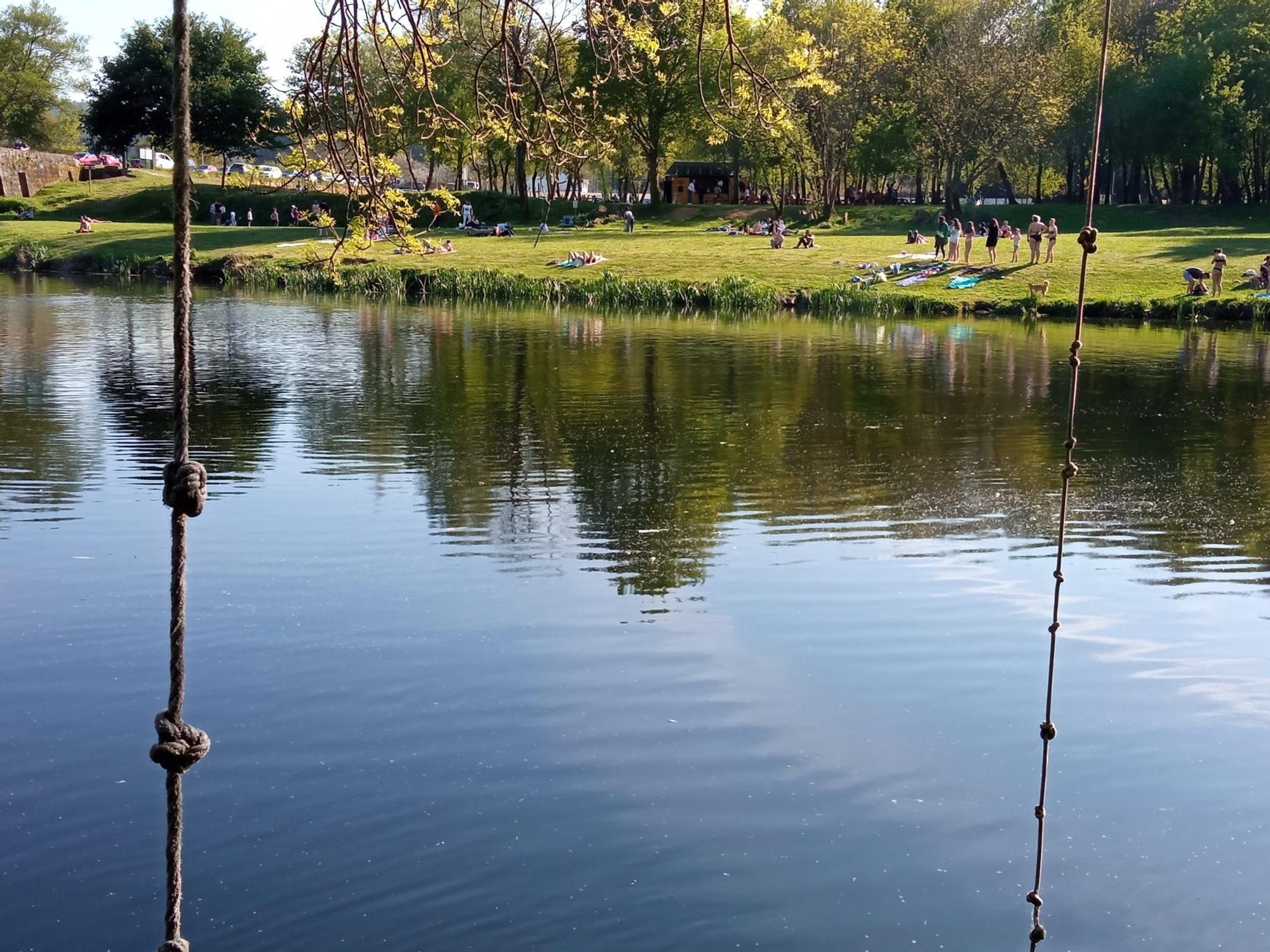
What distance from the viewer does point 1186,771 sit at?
8719mm

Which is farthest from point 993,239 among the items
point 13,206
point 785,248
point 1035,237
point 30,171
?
point 30,171

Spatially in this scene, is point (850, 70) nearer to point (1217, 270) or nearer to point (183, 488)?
point (1217, 270)

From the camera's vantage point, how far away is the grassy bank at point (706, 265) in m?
43.8

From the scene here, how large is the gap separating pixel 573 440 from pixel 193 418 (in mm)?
6010

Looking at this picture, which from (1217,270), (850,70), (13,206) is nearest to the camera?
(1217,270)

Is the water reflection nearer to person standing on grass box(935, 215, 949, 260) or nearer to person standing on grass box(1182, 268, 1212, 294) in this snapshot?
person standing on grass box(1182, 268, 1212, 294)

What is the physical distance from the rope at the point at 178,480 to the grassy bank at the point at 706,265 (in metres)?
39.9

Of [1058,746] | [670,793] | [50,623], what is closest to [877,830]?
[670,793]

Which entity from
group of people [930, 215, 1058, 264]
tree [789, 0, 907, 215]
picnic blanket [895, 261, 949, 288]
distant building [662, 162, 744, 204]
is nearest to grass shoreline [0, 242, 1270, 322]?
picnic blanket [895, 261, 949, 288]

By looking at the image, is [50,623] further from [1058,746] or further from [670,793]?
[1058,746]

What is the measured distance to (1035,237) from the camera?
46.0 meters

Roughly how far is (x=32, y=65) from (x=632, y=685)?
286ft

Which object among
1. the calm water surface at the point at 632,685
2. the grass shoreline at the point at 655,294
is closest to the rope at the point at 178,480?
the calm water surface at the point at 632,685

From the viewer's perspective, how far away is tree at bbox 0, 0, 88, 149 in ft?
273
